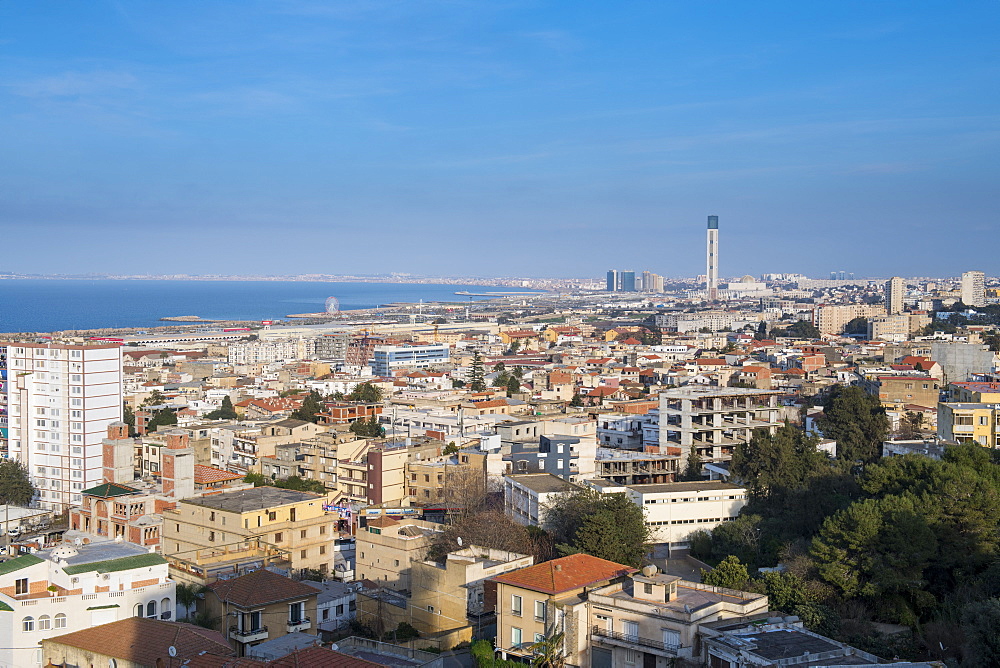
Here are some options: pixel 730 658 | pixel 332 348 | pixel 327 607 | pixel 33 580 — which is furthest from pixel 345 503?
pixel 332 348

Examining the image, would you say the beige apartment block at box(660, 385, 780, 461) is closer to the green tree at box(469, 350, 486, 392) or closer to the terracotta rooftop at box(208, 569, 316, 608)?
the terracotta rooftop at box(208, 569, 316, 608)

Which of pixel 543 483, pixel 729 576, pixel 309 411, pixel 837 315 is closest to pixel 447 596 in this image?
pixel 729 576

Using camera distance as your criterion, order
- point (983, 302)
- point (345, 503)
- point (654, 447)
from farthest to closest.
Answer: point (983, 302) < point (654, 447) < point (345, 503)

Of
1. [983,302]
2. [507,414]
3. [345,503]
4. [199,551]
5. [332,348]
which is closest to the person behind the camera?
[199,551]

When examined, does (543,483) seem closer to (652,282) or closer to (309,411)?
(309,411)

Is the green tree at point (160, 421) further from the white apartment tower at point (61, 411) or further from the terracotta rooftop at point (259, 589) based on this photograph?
the terracotta rooftop at point (259, 589)

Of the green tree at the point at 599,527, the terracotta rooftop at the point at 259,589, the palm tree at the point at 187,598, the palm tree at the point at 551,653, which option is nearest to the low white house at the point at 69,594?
the palm tree at the point at 187,598

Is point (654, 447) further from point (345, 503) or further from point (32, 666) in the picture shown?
point (32, 666)
